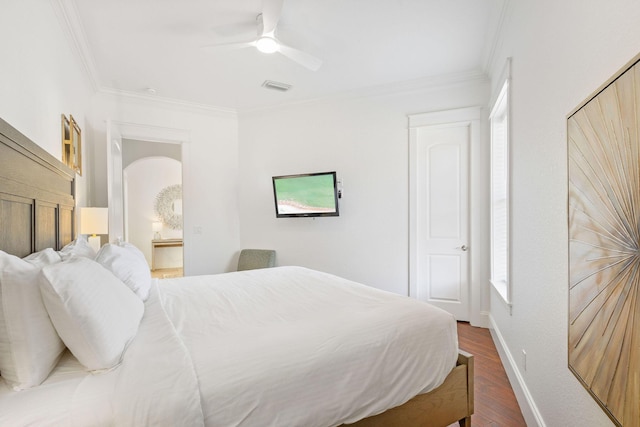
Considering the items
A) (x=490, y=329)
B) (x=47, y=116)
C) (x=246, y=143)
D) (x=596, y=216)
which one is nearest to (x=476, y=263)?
(x=490, y=329)

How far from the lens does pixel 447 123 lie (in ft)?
12.0

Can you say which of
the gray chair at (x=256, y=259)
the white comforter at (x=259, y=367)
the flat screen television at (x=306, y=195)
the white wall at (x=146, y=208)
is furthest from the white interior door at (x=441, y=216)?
the white wall at (x=146, y=208)

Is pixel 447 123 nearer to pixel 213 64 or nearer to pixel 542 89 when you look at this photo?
pixel 542 89

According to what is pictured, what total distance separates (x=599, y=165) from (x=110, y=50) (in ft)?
11.8

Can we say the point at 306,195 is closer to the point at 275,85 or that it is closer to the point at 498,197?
the point at 275,85

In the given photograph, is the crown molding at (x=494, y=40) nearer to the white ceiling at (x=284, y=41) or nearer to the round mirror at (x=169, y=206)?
the white ceiling at (x=284, y=41)

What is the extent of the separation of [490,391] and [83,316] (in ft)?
7.91

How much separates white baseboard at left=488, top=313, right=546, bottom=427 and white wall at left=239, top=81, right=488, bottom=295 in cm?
128

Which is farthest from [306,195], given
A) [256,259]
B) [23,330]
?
[23,330]

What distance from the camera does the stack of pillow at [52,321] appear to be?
3.31ft

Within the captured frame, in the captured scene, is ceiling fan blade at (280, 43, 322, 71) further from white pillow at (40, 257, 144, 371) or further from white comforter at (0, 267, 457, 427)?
white pillow at (40, 257, 144, 371)

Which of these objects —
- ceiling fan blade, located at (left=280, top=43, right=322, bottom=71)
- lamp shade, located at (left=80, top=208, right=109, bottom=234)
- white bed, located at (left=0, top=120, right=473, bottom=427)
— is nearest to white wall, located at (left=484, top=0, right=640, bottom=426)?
white bed, located at (left=0, top=120, right=473, bottom=427)

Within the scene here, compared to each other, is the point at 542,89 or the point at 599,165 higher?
the point at 542,89

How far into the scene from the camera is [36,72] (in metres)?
1.89
